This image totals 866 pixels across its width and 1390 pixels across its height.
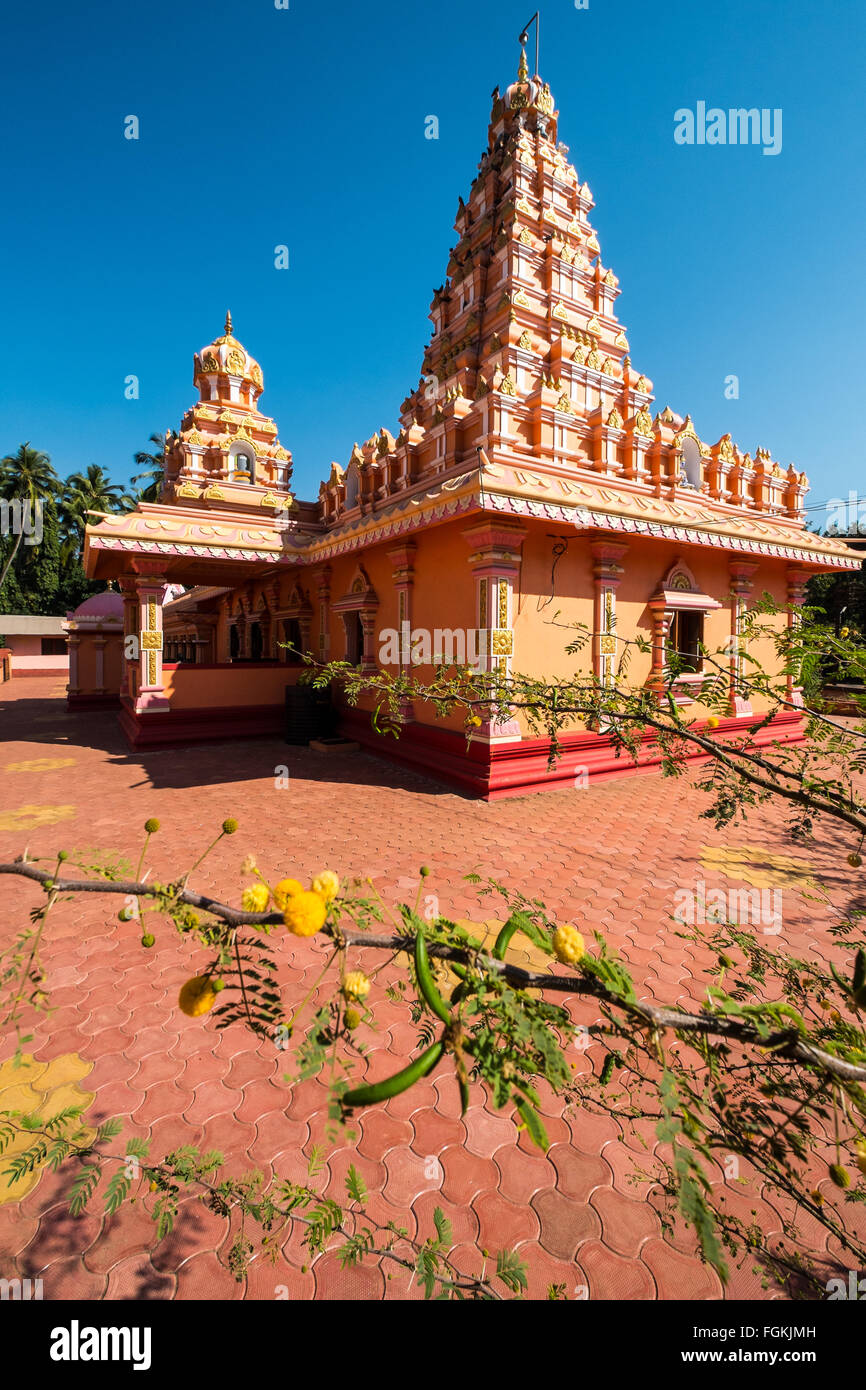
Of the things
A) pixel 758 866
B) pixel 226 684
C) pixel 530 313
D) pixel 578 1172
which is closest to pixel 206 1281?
pixel 578 1172

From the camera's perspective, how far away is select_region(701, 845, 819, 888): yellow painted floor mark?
412cm

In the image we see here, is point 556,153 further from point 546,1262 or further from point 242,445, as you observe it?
point 546,1262

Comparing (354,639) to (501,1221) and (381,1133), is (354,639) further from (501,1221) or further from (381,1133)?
(501,1221)

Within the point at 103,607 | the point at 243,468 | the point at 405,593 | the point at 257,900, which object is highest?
the point at 243,468

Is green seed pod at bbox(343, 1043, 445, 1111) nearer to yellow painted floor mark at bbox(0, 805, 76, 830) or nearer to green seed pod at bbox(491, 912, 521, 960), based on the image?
green seed pod at bbox(491, 912, 521, 960)

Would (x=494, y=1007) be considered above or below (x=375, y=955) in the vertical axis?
above

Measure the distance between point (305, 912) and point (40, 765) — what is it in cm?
921

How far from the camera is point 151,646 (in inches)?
364

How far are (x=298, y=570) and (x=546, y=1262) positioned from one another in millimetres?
11231

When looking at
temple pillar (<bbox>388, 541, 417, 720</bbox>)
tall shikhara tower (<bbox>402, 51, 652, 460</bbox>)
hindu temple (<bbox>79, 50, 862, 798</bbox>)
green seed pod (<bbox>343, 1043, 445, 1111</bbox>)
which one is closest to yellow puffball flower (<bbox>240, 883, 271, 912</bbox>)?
green seed pod (<bbox>343, 1043, 445, 1111</bbox>)

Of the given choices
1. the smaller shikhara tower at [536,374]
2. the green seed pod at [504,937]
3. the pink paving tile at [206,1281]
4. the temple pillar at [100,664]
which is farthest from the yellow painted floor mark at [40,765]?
the green seed pod at [504,937]
